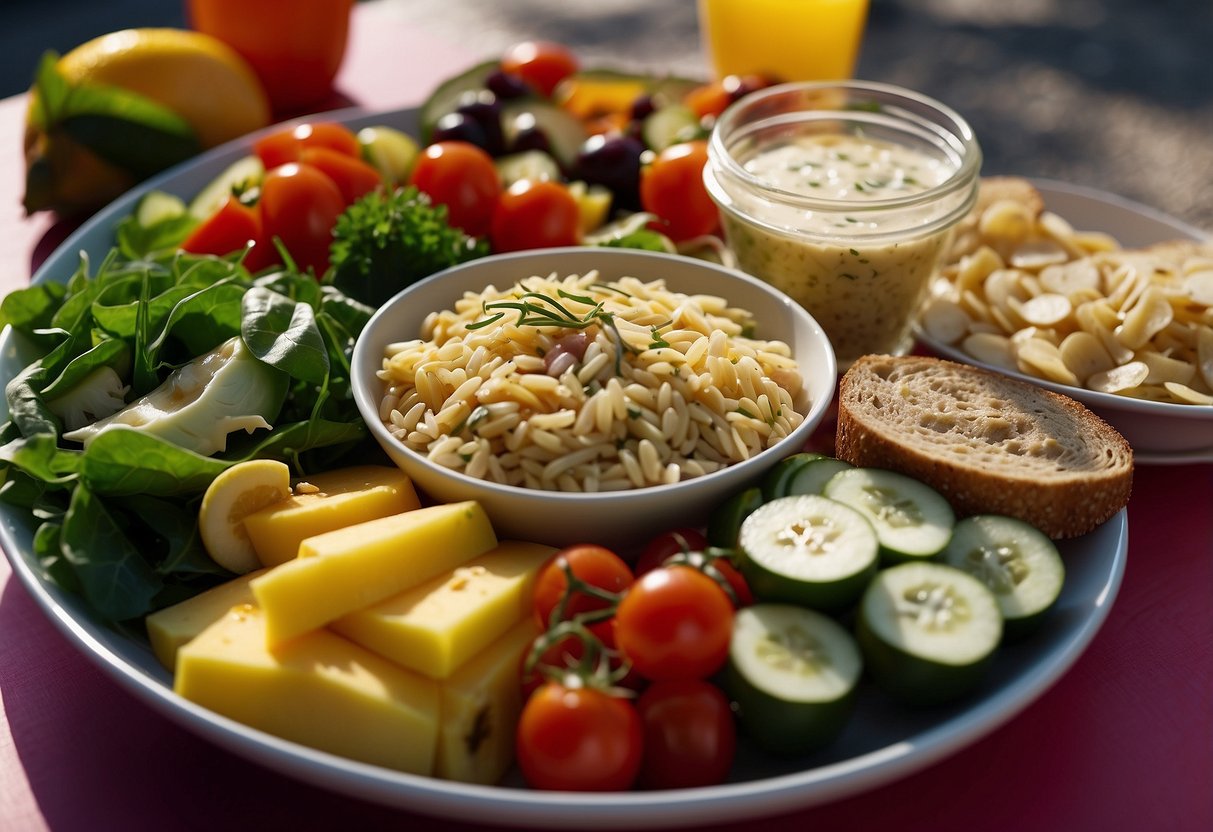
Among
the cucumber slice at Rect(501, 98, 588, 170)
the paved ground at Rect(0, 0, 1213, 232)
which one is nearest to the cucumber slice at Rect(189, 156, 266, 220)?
the cucumber slice at Rect(501, 98, 588, 170)

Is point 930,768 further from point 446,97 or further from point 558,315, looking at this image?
point 446,97

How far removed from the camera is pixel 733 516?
5.82 ft

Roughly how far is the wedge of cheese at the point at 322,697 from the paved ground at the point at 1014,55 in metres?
5.76

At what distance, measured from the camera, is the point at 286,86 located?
3.87 meters

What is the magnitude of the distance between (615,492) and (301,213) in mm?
1280

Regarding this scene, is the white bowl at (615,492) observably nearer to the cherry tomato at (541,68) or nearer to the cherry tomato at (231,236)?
the cherry tomato at (231,236)

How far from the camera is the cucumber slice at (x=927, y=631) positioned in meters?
1.50

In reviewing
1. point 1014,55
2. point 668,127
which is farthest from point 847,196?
point 1014,55

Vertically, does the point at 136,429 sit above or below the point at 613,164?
above

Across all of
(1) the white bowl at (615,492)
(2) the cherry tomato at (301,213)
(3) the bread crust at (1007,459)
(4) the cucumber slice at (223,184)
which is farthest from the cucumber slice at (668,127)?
A: (3) the bread crust at (1007,459)

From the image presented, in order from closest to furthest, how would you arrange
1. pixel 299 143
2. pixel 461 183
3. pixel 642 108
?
pixel 461 183 → pixel 299 143 → pixel 642 108

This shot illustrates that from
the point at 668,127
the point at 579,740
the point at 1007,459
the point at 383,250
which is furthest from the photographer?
the point at 668,127

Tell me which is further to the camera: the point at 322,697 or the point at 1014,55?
the point at 1014,55

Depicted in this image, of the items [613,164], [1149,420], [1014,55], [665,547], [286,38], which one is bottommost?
[1014,55]
